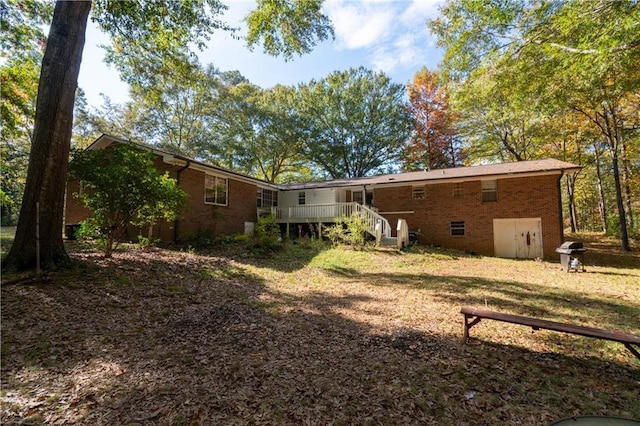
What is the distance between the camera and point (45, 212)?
5852 millimetres

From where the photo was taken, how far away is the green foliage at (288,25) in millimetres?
10258

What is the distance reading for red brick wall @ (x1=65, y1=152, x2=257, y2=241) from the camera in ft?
40.3

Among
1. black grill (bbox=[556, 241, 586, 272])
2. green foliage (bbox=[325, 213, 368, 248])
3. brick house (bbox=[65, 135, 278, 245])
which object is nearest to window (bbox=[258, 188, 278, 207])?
brick house (bbox=[65, 135, 278, 245])

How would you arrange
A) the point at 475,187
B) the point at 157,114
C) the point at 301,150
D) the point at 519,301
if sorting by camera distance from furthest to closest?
the point at 301,150
the point at 157,114
the point at 475,187
the point at 519,301

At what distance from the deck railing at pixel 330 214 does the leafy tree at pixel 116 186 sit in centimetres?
919

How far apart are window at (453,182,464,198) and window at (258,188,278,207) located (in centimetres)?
1115

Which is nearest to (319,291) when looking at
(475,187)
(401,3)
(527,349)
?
(527,349)

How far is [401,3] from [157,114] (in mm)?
23963

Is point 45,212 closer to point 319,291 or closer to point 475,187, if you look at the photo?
point 319,291

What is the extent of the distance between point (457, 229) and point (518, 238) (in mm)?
2706

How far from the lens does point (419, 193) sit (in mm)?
16547

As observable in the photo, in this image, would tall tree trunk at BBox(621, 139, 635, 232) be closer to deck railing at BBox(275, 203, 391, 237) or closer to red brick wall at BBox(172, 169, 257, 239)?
deck railing at BBox(275, 203, 391, 237)

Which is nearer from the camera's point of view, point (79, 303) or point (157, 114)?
point (79, 303)

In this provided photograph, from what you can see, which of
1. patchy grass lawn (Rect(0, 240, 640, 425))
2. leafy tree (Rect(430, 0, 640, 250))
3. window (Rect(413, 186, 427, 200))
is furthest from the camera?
window (Rect(413, 186, 427, 200))
